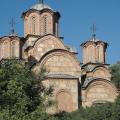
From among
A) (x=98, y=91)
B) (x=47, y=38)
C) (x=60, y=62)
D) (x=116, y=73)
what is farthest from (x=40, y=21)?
(x=116, y=73)

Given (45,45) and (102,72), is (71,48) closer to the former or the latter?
(45,45)

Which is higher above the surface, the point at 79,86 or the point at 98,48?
the point at 98,48

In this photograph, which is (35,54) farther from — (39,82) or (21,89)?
(21,89)

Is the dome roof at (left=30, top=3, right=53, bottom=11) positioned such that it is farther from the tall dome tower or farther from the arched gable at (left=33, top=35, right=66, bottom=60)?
the arched gable at (left=33, top=35, right=66, bottom=60)

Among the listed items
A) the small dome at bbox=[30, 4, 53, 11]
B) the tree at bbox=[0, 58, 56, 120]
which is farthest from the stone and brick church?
the tree at bbox=[0, 58, 56, 120]

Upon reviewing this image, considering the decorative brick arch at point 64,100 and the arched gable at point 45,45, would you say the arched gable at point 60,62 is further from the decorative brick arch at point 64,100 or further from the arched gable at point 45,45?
the arched gable at point 45,45

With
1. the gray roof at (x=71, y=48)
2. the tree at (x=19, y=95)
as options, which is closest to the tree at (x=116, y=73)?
the gray roof at (x=71, y=48)

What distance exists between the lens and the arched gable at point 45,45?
57.4 ft

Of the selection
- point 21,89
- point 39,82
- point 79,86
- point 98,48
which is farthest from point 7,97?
point 98,48

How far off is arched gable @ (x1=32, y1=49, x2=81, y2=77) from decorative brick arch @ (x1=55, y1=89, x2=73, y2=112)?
1319 mm

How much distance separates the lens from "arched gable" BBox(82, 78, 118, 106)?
16.7 m

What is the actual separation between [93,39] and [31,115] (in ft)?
38.6

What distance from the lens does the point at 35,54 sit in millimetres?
17469

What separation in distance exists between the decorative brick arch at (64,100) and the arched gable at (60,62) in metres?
1.32
